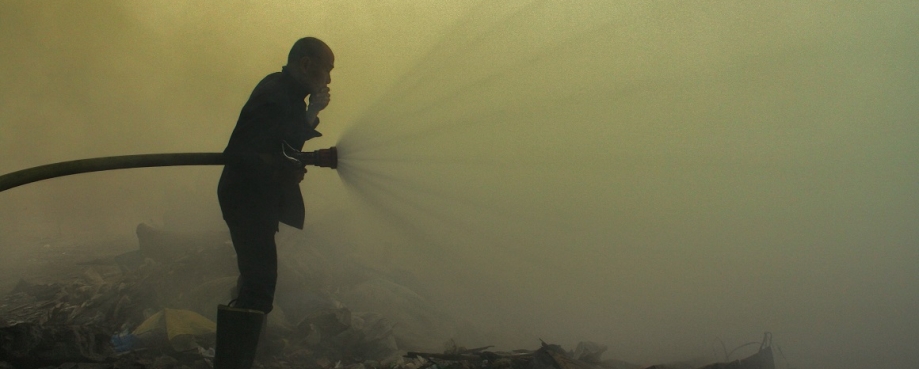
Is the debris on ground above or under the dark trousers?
under

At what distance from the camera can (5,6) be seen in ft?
19.6

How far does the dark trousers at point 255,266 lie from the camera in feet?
6.40

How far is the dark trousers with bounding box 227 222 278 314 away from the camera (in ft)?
6.40

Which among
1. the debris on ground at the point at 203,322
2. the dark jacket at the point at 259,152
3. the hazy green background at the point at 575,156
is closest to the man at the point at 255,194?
the dark jacket at the point at 259,152

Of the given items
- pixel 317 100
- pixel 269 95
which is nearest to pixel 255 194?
pixel 269 95

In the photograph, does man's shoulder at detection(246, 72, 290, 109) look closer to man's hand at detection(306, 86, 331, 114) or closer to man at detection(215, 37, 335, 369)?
man at detection(215, 37, 335, 369)

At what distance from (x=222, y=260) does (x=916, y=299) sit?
6489mm

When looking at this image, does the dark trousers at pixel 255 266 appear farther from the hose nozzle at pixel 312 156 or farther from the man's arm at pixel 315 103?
the man's arm at pixel 315 103

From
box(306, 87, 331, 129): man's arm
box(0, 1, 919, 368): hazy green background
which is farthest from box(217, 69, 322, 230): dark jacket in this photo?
box(0, 1, 919, 368): hazy green background

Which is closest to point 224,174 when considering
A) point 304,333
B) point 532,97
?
point 304,333

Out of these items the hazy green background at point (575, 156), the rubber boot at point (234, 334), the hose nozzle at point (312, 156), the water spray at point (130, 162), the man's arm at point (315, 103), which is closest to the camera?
the water spray at point (130, 162)

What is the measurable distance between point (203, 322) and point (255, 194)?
3.04ft

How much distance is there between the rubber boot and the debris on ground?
34 centimetres

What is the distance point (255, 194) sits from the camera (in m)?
1.99
